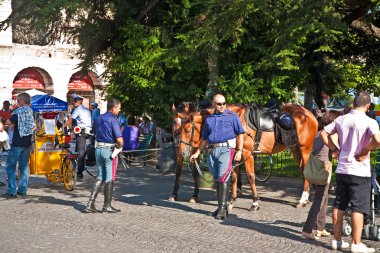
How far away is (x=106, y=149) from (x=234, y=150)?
217 cm

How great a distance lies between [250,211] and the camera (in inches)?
441

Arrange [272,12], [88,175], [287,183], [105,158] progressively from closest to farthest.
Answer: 1. [105,158]
2. [272,12]
3. [287,183]
4. [88,175]

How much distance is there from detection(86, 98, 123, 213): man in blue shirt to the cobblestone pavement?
34 cm

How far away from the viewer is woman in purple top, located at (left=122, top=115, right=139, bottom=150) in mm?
18797

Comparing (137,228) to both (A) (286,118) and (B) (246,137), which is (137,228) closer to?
(B) (246,137)

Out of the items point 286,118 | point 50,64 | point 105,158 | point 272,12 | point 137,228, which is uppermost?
point 50,64

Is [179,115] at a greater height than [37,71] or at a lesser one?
lesser

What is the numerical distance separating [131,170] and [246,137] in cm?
747

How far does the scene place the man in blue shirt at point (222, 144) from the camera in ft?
33.8

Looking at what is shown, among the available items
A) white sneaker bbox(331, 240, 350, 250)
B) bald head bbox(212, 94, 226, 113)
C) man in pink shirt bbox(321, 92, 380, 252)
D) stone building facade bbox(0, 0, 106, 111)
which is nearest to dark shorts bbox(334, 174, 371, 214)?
man in pink shirt bbox(321, 92, 380, 252)

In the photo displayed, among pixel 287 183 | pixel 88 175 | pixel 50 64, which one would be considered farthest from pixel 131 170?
pixel 50 64

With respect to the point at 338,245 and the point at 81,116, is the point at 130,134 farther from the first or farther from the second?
the point at 338,245

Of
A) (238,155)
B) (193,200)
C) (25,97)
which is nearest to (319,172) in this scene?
(238,155)

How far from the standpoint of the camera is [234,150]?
34.5 ft
